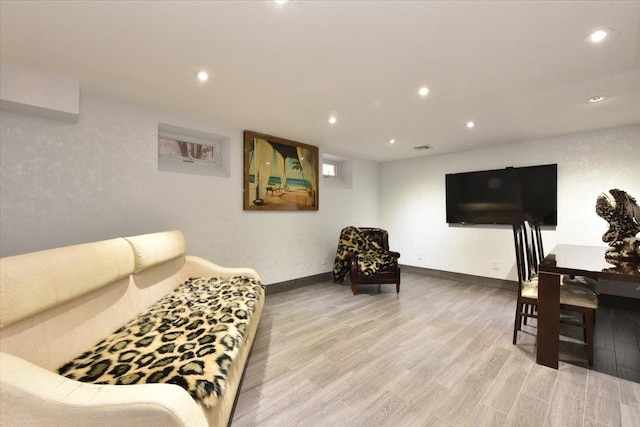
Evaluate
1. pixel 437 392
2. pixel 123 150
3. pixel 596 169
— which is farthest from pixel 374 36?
pixel 596 169

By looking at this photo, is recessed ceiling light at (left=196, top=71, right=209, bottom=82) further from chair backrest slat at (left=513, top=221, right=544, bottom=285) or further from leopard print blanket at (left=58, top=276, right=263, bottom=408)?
chair backrest slat at (left=513, top=221, right=544, bottom=285)

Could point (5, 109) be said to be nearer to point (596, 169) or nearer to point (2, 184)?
point (2, 184)

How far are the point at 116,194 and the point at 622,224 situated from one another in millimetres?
4666

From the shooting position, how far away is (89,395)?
897 mm

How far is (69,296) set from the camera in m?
1.30

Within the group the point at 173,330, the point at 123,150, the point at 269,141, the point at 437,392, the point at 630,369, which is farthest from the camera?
the point at 269,141

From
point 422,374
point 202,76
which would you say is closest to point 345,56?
point 202,76

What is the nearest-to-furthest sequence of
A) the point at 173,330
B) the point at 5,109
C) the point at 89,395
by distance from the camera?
the point at 89,395, the point at 173,330, the point at 5,109

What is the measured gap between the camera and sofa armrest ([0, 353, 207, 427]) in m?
0.86

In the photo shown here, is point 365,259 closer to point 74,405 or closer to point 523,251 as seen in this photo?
point 523,251

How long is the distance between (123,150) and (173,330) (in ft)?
6.70

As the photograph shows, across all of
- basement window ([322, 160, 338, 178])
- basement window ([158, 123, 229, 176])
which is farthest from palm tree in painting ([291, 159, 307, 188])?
basement window ([158, 123, 229, 176])

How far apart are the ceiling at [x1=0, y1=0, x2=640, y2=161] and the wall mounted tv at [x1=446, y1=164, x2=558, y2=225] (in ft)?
3.32

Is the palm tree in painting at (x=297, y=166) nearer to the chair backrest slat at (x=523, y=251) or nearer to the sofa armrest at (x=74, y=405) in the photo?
the chair backrest slat at (x=523, y=251)
